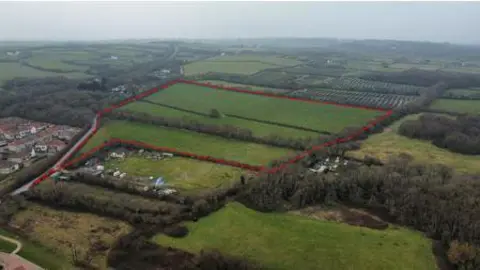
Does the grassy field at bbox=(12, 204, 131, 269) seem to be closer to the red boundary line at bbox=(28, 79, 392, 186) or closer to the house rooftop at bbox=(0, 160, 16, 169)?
the red boundary line at bbox=(28, 79, 392, 186)

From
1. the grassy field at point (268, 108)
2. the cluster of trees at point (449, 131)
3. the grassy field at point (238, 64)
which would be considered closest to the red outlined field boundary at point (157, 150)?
the grassy field at point (268, 108)

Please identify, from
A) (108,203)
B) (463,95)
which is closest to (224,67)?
(463,95)

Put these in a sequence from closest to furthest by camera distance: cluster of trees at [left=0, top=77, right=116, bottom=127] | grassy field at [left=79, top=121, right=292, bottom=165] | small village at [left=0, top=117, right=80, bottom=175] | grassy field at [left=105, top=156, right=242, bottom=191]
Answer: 1. grassy field at [left=105, top=156, right=242, bottom=191]
2. small village at [left=0, top=117, right=80, bottom=175]
3. grassy field at [left=79, top=121, right=292, bottom=165]
4. cluster of trees at [left=0, top=77, right=116, bottom=127]

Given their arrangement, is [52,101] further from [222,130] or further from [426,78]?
[426,78]

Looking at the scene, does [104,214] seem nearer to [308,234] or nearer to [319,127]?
[308,234]

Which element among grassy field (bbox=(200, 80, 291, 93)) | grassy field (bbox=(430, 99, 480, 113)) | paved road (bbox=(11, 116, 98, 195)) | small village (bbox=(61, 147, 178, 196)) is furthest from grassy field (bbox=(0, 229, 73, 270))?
A: grassy field (bbox=(430, 99, 480, 113))

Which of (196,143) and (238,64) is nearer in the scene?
(196,143)
